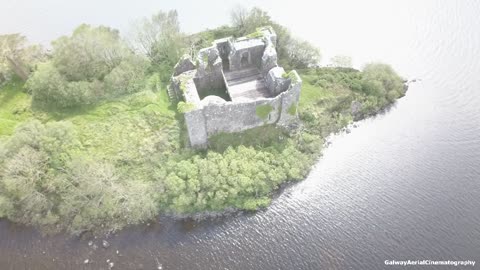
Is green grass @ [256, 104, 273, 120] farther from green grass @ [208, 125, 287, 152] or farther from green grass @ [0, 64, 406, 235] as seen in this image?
green grass @ [208, 125, 287, 152]

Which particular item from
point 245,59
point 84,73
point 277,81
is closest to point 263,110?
point 277,81

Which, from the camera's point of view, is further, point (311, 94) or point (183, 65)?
point (311, 94)

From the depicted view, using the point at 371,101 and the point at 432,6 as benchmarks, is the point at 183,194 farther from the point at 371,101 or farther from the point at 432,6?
the point at 432,6

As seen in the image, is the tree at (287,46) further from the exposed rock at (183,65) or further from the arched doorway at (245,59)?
the exposed rock at (183,65)

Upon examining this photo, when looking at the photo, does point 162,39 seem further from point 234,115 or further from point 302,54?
point 302,54

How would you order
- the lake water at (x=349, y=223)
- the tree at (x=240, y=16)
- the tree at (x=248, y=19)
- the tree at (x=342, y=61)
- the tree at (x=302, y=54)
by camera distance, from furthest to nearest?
the tree at (x=240, y=16), the tree at (x=342, y=61), the tree at (x=248, y=19), the tree at (x=302, y=54), the lake water at (x=349, y=223)

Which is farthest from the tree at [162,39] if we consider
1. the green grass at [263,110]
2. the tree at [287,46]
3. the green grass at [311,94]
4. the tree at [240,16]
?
the green grass at [311,94]
